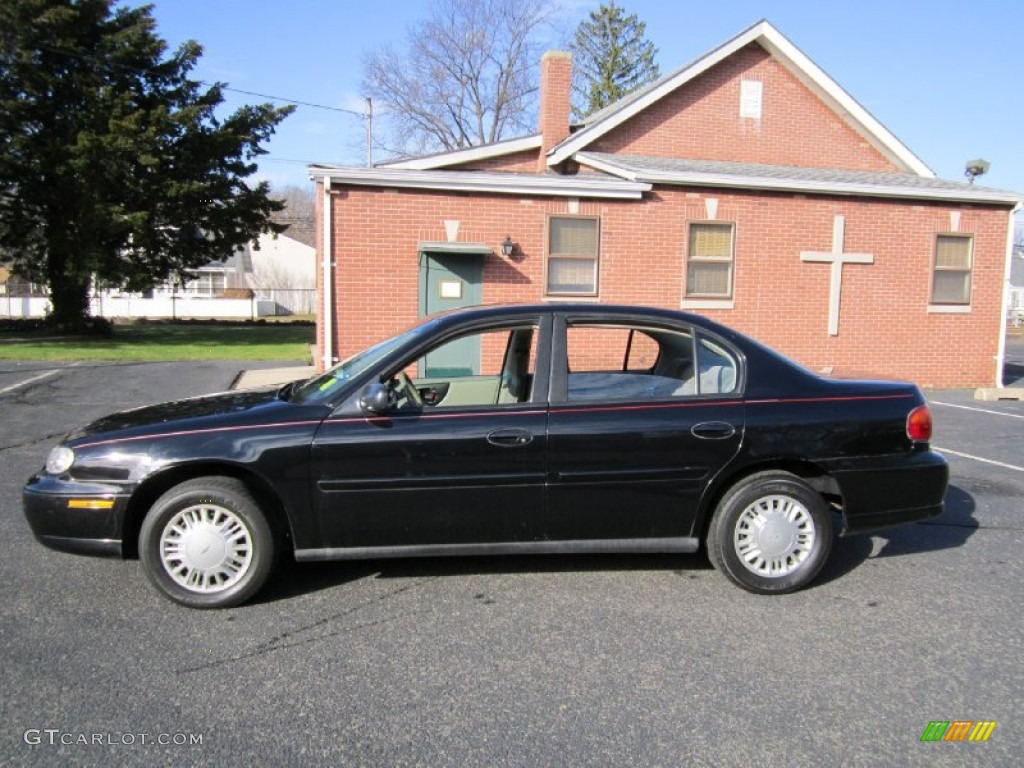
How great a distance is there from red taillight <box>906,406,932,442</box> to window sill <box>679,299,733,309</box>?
8.50 m

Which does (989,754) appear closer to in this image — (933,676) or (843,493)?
(933,676)

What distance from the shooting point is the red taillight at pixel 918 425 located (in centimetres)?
436

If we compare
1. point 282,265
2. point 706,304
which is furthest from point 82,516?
point 282,265

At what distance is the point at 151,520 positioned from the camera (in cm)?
382

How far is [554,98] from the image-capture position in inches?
641

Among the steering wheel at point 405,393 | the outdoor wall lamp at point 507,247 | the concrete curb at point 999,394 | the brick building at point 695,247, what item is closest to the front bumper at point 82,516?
the steering wheel at point 405,393

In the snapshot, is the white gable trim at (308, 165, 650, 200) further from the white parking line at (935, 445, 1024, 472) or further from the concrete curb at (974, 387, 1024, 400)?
the concrete curb at (974, 387, 1024, 400)

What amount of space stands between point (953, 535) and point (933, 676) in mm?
2329

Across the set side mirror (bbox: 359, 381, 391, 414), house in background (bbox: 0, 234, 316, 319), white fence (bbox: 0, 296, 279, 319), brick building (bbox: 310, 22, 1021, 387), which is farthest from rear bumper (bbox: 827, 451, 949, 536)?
white fence (bbox: 0, 296, 279, 319)

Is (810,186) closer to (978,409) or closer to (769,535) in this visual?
(978,409)

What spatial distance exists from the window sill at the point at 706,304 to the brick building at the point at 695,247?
0.08 ft

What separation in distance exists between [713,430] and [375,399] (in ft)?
5.86

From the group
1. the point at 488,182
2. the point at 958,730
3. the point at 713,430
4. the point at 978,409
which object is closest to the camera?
the point at 958,730

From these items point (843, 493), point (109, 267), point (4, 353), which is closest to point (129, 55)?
point (109, 267)
